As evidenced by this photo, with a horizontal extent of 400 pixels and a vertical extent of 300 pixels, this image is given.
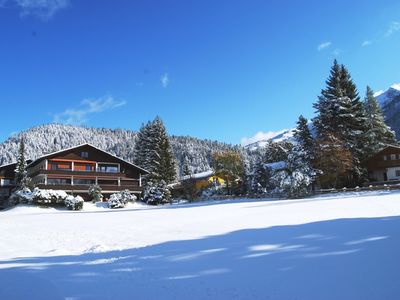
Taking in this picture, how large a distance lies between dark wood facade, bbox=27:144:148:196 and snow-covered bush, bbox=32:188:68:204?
23.0 ft

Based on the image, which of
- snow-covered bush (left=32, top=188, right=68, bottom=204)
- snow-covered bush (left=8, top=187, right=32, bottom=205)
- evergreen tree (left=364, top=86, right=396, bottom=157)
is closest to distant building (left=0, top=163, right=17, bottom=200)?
snow-covered bush (left=8, top=187, right=32, bottom=205)

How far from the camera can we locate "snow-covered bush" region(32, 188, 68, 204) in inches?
1578

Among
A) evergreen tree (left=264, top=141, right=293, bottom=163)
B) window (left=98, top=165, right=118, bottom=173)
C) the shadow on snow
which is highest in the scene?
evergreen tree (left=264, top=141, right=293, bottom=163)

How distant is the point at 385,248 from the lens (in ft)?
28.6

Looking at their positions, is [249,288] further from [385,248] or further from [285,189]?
[285,189]

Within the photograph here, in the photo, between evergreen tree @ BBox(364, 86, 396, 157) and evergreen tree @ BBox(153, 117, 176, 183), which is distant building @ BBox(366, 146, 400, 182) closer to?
evergreen tree @ BBox(364, 86, 396, 157)

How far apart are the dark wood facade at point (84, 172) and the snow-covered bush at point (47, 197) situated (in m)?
7.02

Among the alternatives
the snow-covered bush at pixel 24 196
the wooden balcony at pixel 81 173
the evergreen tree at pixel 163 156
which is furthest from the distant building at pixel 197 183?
the snow-covered bush at pixel 24 196

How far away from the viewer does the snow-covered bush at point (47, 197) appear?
4009cm

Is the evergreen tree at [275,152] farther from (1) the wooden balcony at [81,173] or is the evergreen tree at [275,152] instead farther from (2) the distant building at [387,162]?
(1) the wooden balcony at [81,173]

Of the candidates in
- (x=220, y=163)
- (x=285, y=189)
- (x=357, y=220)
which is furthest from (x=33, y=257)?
(x=220, y=163)

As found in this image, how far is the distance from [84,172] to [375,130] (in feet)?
147

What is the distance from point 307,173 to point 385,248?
109 feet

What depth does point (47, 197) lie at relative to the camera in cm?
4044
